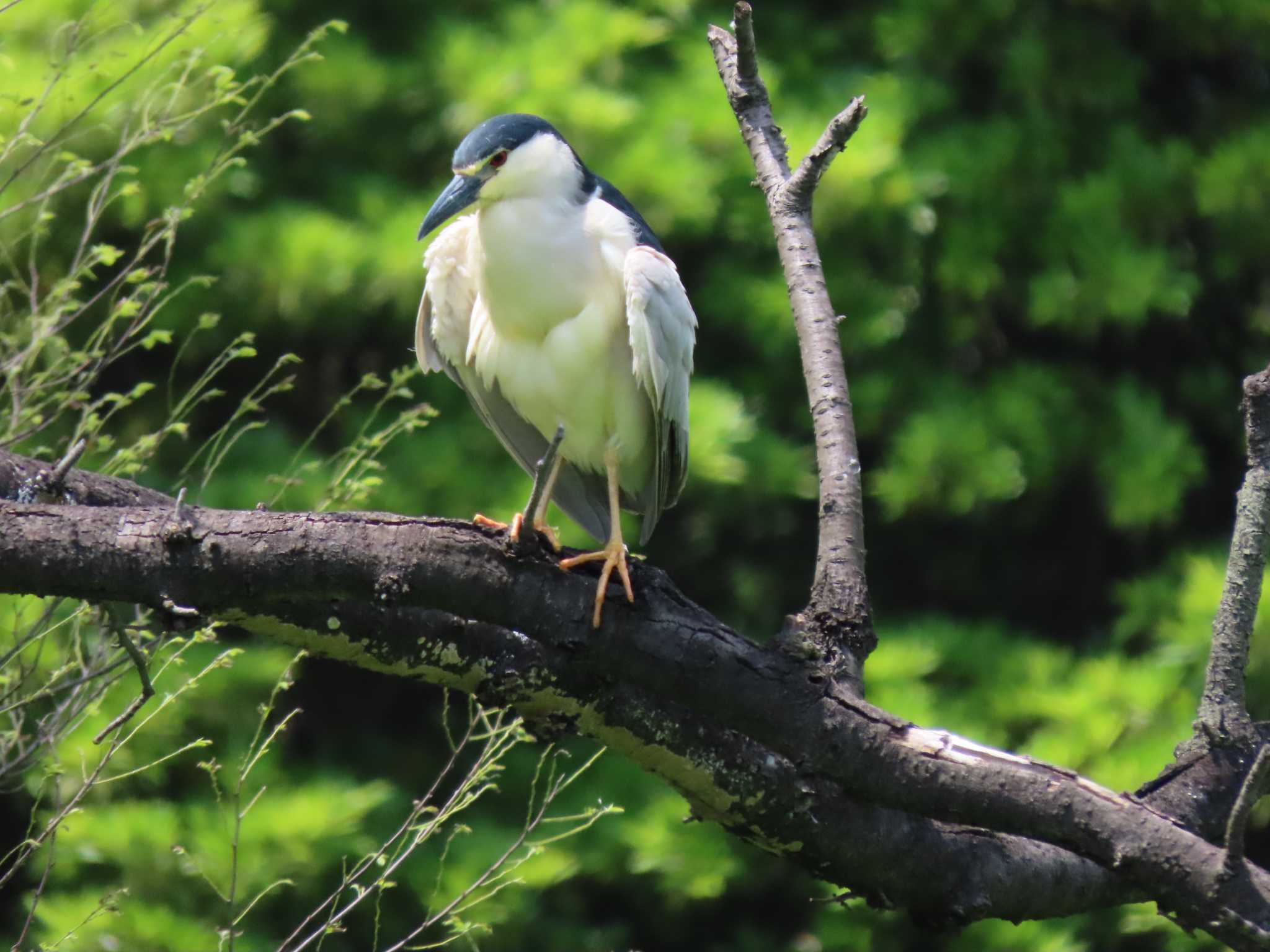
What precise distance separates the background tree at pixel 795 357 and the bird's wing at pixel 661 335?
3.80 ft

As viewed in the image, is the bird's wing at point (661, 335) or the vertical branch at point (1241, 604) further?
the bird's wing at point (661, 335)

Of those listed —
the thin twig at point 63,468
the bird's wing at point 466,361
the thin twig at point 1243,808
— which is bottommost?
the thin twig at point 63,468

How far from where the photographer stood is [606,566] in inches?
57.6

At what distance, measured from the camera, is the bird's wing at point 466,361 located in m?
2.09

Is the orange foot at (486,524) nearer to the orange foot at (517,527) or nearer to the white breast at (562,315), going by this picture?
the orange foot at (517,527)

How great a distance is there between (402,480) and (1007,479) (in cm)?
146

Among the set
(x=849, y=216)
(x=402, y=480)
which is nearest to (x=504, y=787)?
(x=402, y=480)

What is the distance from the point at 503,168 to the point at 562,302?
224mm

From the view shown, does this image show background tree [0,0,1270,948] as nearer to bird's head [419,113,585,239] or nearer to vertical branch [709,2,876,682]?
bird's head [419,113,585,239]

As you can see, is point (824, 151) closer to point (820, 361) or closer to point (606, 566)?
point (820, 361)

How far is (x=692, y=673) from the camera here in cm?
140

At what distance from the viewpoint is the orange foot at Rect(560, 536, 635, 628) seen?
1.42m

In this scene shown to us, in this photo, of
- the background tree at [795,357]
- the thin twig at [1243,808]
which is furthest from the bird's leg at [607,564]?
the background tree at [795,357]

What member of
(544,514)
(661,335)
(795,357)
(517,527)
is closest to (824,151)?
(661,335)
